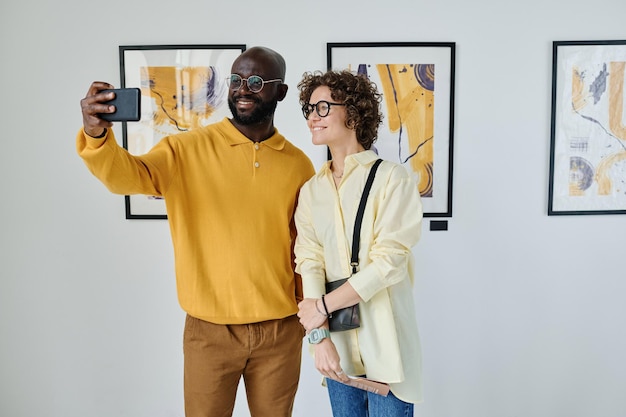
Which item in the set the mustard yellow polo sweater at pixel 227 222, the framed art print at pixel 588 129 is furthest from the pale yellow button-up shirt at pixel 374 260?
the framed art print at pixel 588 129

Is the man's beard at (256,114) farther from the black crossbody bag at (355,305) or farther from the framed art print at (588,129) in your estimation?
the framed art print at (588,129)

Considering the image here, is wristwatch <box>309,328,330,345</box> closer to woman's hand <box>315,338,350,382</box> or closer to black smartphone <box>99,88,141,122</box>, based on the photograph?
woman's hand <box>315,338,350,382</box>

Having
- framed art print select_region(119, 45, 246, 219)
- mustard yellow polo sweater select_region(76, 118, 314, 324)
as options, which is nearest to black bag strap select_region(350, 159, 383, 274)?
mustard yellow polo sweater select_region(76, 118, 314, 324)

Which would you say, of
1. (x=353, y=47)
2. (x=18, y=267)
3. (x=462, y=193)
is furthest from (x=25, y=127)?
(x=462, y=193)

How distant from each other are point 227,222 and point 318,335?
42cm

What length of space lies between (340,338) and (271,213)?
406 millimetres

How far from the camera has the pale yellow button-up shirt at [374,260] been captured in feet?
3.78

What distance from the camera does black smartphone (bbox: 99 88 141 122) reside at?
1038mm

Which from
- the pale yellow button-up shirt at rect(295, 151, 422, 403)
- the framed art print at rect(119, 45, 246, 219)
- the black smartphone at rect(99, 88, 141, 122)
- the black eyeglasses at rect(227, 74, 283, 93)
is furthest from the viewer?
the framed art print at rect(119, 45, 246, 219)

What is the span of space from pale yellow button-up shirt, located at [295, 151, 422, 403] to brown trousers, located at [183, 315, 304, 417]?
0.23m

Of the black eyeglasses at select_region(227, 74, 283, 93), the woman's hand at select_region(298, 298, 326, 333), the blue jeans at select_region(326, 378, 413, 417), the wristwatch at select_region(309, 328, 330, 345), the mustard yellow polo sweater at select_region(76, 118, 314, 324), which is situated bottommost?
the blue jeans at select_region(326, 378, 413, 417)

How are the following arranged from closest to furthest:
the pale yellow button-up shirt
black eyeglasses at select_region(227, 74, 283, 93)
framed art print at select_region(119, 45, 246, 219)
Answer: the pale yellow button-up shirt → black eyeglasses at select_region(227, 74, 283, 93) → framed art print at select_region(119, 45, 246, 219)

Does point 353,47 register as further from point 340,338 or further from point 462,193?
point 340,338

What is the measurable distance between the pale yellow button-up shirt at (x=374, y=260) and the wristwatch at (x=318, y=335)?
0.23 ft
